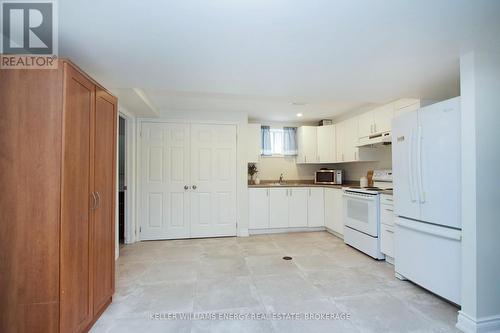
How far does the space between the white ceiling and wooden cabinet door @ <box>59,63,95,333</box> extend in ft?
1.30

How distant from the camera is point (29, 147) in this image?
144cm

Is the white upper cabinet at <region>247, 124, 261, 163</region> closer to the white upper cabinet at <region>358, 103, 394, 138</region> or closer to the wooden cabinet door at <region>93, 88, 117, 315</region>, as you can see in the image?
the white upper cabinet at <region>358, 103, 394, 138</region>

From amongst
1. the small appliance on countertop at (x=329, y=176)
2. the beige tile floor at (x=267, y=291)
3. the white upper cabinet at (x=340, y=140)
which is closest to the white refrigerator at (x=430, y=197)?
the beige tile floor at (x=267, y=291)

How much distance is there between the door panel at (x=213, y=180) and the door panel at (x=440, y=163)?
291 centimetres

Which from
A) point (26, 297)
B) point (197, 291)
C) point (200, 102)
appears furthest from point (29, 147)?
point (200, 102)

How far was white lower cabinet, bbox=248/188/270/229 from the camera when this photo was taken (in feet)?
14.6

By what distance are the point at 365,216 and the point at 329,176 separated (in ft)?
5.44

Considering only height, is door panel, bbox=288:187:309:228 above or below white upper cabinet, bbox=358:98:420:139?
below

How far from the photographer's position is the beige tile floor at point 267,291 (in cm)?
189

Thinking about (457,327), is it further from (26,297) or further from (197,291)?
(26,297)

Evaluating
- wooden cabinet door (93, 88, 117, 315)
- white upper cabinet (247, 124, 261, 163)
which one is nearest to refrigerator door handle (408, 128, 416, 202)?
white upper cabinet (247, 124, 261, 163)

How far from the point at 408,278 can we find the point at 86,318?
2961mm

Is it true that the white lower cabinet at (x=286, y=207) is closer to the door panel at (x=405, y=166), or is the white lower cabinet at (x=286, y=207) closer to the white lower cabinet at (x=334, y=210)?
the white lower cabinet at (x=334, y=210)

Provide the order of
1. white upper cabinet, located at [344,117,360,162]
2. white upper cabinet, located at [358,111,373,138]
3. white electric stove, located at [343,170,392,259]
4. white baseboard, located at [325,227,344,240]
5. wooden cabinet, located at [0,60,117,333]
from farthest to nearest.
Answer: white baseboard, located at [325,227,344,240] < white upper cabinet, located at [344,117,360,162] < white upper cabinet, located at [358,111,373,138] < white electric stove, located at [343,170,392,259] < wooden cabinet, located at [0,60,117,333]
